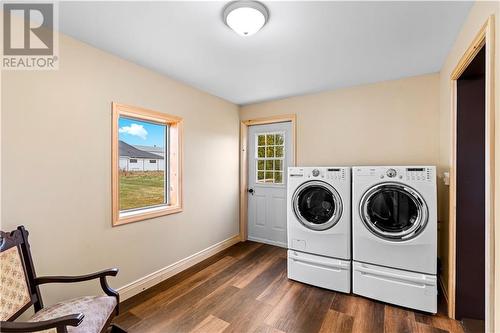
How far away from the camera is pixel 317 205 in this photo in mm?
2527

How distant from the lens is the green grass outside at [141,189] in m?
2.36

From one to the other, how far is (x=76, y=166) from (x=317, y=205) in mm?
2340

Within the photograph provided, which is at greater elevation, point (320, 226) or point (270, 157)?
point (270, 157)

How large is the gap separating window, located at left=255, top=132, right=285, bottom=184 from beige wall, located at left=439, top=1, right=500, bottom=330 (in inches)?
77.3

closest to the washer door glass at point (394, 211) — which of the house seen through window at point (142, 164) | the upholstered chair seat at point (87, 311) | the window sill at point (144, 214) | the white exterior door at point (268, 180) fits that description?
the white exterior door at point (268, 180)

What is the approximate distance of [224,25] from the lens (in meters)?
1.66

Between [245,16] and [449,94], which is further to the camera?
[449,94]

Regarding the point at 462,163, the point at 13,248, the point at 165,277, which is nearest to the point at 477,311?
the point at 462,163

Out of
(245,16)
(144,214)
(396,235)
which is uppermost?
(245,16)

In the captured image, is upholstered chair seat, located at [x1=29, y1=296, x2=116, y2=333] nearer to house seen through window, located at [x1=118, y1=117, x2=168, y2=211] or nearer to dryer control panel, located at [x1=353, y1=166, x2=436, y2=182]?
house seen through window, located at [x1=118, y1=117, x2=168, y2=211]

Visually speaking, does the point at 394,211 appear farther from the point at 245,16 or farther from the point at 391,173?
the point at 245,16

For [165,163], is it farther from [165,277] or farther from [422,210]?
[422,210]

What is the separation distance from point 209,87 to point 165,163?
45.5 inches

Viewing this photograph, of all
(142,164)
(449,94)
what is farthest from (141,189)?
(449,94)
